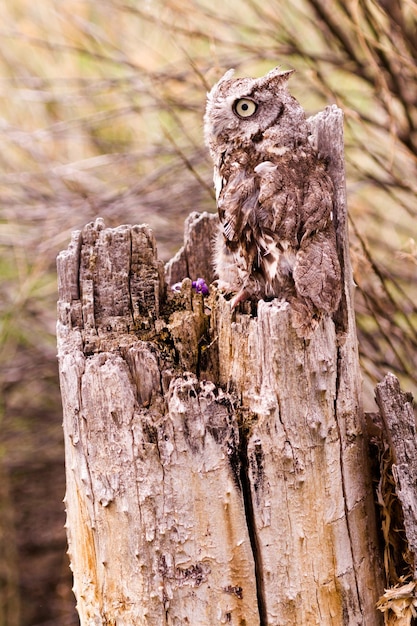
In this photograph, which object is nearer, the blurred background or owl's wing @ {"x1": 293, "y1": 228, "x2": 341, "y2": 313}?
owl's wing @ {"x1": 293, "y1": 228, "x2": 341, "y2": 313}

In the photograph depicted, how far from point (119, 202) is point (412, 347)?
1.50m

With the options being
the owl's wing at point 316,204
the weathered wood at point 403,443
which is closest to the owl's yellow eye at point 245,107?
the owl's wing at point 316,204

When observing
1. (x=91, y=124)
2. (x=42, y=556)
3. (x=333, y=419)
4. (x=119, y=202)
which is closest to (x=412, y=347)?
(x=333, y=419)

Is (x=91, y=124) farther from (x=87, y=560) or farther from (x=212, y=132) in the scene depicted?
(x=87, y=560)

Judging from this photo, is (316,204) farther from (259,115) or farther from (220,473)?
(220,473)

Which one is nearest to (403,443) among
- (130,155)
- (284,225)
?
(284,225)

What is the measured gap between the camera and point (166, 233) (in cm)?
328

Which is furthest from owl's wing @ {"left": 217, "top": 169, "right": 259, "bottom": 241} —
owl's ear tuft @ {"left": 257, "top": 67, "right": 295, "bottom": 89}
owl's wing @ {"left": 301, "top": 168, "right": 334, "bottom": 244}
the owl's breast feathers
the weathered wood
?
the weathered wood

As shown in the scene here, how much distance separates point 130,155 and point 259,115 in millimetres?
1758

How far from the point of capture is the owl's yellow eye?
166 centimetres

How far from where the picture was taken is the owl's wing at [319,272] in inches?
59.3

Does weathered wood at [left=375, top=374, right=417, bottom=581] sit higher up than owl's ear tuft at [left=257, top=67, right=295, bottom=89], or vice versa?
owl's ear tuft at [left=257, top=67, right=295, bottom=89]

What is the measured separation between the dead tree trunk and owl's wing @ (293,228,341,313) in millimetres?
47

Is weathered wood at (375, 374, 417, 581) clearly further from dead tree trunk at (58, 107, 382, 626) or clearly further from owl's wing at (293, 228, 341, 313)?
owl's wing at (293, 228, 341, 313)
